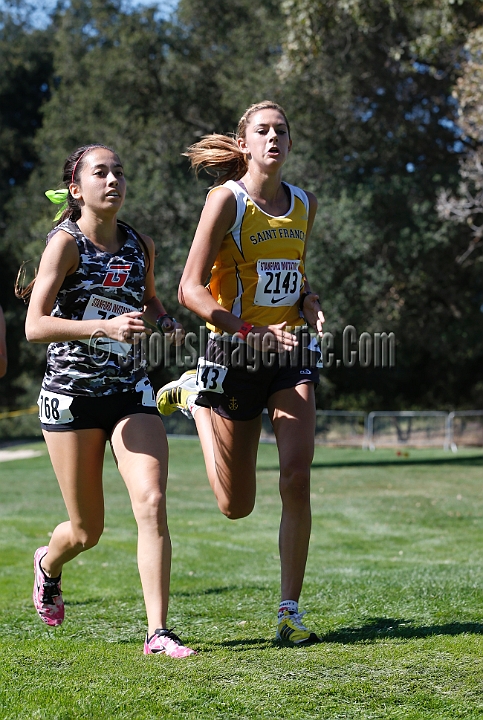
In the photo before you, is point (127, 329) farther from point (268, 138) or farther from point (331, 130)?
point (331, 130)

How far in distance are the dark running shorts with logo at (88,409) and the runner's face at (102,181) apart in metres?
0.99

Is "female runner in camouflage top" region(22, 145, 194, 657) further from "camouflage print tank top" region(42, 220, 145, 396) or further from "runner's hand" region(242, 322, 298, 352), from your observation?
"runner's hand" region(242, 322, 298, 352)

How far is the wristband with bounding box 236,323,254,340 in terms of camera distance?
4418 millimetres

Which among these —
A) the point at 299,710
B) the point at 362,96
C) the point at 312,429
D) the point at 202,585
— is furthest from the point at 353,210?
the point at 299,710

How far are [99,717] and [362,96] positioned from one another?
23.4 meters

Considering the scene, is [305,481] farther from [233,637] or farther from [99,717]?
[99,717]

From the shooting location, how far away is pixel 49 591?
198 inches

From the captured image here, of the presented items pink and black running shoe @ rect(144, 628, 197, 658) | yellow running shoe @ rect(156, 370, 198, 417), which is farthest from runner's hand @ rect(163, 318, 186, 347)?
pink and black running shoe @ rect(144, 628, 197, 658)

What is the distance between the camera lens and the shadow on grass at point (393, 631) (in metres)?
4.50

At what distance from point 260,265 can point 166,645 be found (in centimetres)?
206

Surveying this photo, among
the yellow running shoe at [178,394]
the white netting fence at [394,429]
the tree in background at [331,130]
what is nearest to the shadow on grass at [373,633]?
the yellow running shoe at [178,394]

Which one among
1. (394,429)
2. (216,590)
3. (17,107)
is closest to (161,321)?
(216,590)

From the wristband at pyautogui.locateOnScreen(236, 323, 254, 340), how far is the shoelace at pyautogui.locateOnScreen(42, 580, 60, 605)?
190 cm

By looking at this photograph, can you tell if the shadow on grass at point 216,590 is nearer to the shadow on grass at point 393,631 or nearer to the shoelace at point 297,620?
the shadow on grass at point 393,631
